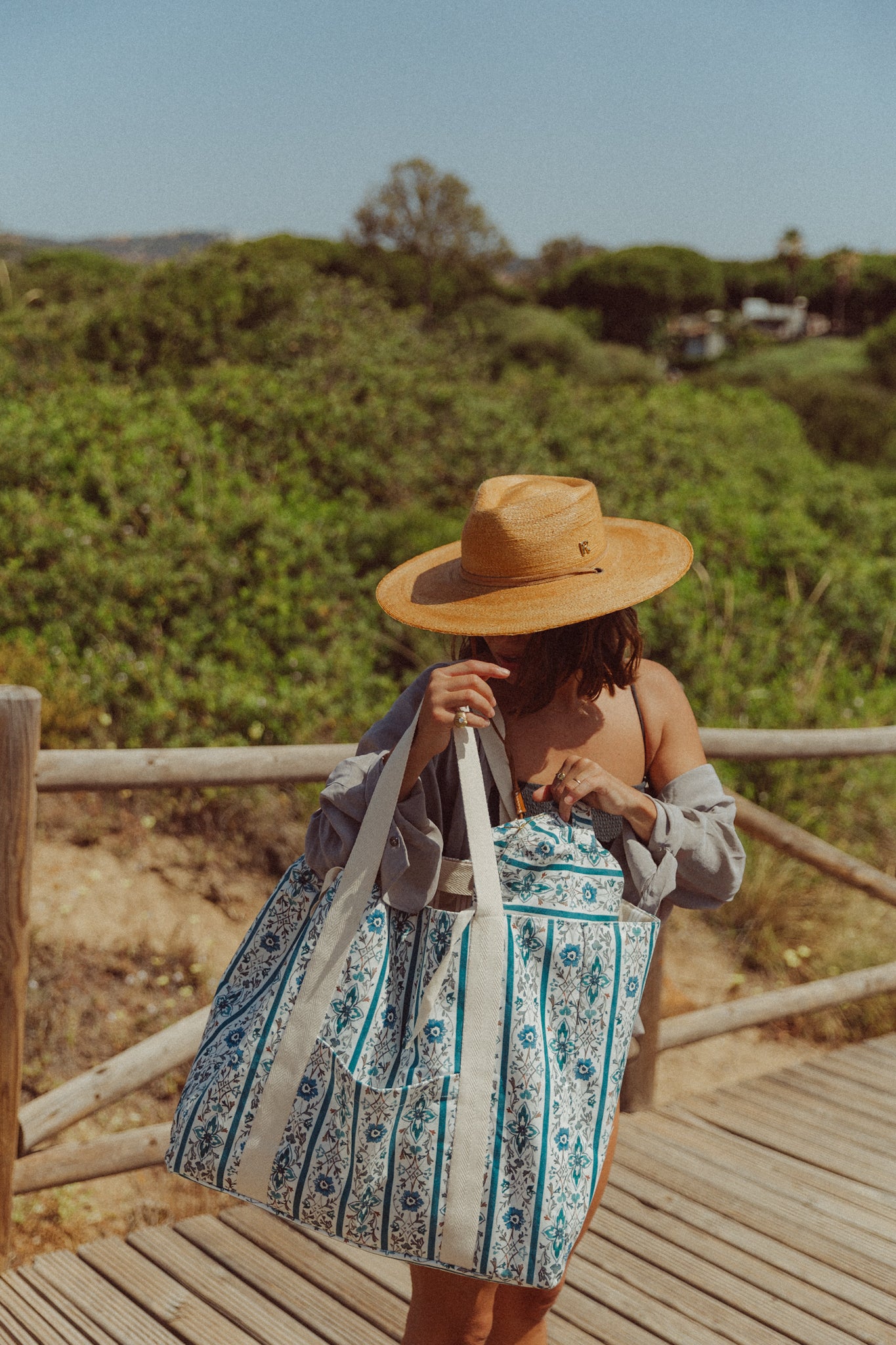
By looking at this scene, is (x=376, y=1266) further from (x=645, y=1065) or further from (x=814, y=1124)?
(x=814, y=1124)

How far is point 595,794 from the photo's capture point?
62.6 inches

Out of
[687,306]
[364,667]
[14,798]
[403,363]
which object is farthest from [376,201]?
[687,306]

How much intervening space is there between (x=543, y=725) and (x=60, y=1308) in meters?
1.65

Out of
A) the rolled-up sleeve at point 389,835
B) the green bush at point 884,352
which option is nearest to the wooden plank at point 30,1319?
the rolled-up sleeve at point 389,835

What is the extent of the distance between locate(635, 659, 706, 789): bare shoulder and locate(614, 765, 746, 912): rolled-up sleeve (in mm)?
18

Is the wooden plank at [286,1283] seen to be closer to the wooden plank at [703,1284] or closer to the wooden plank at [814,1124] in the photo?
the wooden plank at [703,1284]

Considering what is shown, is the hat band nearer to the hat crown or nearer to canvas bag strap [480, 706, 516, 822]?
the hat crown

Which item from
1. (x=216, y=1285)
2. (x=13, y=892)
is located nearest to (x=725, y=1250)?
(x=216, y=1285)

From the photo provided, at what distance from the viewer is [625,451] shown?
29.9ft

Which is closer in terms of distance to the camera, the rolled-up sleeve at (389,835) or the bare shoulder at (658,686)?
the rolled-up sleeve at (389,835)

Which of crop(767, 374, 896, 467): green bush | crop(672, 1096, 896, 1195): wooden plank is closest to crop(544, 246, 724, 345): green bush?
crop(767, 374, 896, 467): green bush

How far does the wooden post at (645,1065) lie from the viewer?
10.2ft

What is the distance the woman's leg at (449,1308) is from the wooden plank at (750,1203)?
1.20m

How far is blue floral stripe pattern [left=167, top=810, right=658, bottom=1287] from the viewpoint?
4.76 feet
